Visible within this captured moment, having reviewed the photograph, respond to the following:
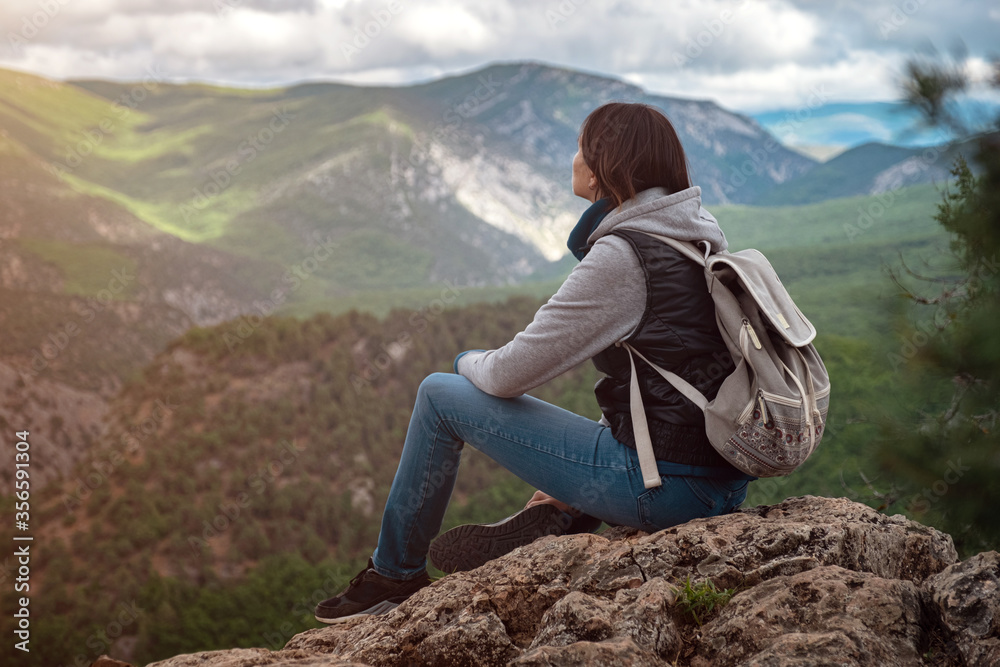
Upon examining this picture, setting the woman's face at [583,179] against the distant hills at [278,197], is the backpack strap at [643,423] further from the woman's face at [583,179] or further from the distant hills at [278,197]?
the distant hills at [278,197]

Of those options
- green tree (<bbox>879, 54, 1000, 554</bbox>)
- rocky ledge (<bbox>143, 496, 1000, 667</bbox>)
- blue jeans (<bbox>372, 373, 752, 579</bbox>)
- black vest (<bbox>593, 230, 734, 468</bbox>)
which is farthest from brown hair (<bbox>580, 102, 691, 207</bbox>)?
green tree (<bbox>879, 54, 1000, 554</bbox>)

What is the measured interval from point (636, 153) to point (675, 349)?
2.65 ft

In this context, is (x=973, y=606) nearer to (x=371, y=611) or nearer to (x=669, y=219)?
(x=669, y=219)

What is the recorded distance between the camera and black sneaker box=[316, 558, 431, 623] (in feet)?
11.6

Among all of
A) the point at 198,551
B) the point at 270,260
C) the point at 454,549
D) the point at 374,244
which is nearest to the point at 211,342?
the point at 198,551

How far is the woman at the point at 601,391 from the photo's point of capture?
9.28 feet

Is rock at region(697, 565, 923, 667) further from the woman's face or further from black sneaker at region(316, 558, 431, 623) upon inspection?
the woman's face

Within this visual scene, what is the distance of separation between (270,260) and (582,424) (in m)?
83.4

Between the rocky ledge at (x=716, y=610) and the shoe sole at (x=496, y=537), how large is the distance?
0.18 meters

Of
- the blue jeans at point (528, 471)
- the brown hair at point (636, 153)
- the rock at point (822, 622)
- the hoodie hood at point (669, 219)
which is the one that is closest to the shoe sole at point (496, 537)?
the blue jeans at point (528, 471)

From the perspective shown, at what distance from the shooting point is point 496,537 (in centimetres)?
360

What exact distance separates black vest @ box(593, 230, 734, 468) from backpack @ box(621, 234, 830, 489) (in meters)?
0.05

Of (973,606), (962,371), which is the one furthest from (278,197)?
(973,606)

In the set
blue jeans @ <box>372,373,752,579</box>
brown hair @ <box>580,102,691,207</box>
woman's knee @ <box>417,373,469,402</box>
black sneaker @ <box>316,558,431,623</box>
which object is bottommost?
black sneaker @ <box>316,558,431,623</box>
